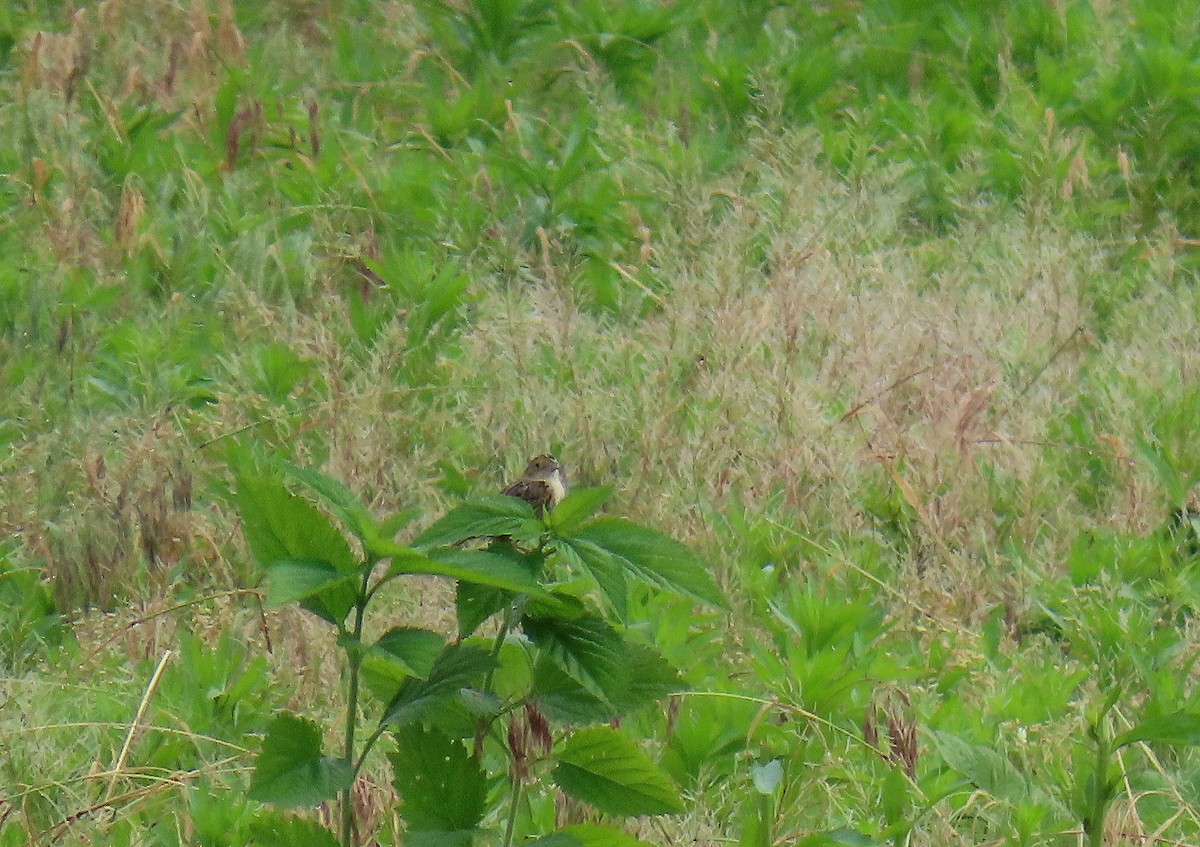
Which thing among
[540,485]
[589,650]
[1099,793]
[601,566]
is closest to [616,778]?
[589,650]

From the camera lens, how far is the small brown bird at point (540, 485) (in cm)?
305

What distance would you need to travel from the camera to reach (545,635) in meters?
2.10

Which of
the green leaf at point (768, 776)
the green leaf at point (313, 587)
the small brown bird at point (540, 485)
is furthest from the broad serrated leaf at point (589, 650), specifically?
the small brown bird at point (540, 485)

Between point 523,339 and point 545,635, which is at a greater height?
point 545,635

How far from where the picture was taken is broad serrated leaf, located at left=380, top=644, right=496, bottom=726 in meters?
2.08

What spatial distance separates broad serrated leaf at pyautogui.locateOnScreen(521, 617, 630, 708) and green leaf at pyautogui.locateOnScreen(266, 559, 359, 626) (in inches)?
8.9

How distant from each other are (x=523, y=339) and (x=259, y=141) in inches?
64.6

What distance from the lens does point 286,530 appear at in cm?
201

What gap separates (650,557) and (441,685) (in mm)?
303

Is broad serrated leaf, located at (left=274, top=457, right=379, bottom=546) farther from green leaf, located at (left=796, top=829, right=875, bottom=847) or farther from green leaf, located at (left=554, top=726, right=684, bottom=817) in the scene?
green leaf, located at (left=796, top=829, right=875, bottom=847)

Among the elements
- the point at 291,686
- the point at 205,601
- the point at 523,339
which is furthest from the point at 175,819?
the point at 523,339

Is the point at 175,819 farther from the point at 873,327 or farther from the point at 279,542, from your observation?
the point at 873,327

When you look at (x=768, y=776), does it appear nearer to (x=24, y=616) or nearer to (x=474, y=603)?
(x=474, y=603)

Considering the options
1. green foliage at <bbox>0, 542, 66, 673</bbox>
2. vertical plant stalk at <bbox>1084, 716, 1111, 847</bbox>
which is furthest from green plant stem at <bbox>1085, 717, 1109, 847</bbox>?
green foliage at <bbox>0, 542, 66, 673</bbox>
